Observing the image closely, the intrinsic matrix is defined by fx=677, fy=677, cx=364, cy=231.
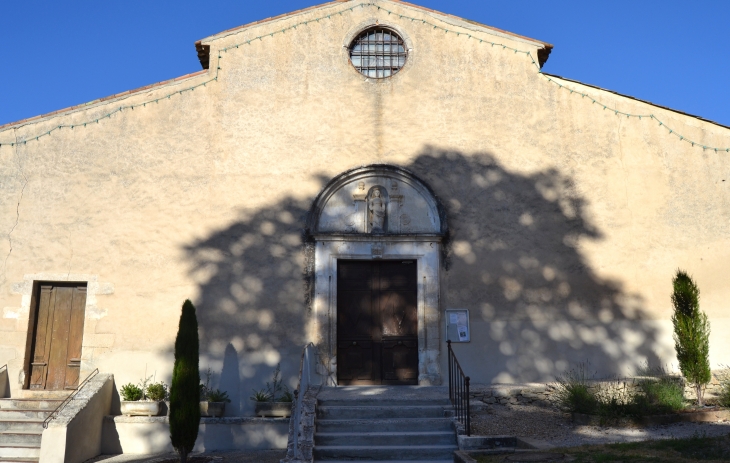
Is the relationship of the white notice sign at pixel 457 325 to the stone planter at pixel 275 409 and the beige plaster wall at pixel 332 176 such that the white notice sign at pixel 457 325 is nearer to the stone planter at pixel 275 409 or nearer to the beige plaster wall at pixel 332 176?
the beige plaster wall at pixel 332 176

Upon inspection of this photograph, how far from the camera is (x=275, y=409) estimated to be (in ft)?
35.2

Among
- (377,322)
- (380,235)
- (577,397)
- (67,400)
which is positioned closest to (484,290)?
(377,322)

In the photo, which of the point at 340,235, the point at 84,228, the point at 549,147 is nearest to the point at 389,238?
the point at 340,235

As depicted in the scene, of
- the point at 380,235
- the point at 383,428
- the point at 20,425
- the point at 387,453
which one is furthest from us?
the point at 380,235

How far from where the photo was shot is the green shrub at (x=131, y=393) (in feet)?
35.8

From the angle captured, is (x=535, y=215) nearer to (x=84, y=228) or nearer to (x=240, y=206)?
(x=240, y=206)

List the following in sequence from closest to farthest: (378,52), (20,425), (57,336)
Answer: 1. (20,425)
2. (57,336)
3. (378,52)

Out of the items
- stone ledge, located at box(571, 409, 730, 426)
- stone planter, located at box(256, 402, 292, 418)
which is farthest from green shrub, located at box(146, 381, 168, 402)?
stone ledge, located at box(571, 409, 730, 426)

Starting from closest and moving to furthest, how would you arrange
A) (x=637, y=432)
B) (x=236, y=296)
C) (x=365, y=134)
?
(x=637, y=432)
(x=236, y=296)
(x=365, y=134)

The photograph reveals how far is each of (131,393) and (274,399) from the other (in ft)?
7.52

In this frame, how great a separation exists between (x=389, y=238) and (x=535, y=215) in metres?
2.68

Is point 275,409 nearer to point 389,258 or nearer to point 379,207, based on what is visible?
point 389,258

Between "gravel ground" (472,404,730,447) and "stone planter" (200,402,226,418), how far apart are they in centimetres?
405

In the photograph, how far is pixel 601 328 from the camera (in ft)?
38.6
